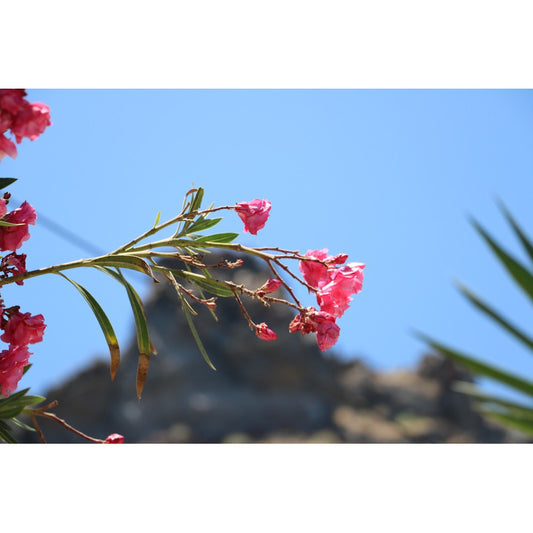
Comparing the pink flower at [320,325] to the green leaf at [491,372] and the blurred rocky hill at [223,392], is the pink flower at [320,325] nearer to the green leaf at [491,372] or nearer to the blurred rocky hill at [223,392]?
the green leaf at [491,372]

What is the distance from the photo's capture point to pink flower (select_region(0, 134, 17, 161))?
501 mm

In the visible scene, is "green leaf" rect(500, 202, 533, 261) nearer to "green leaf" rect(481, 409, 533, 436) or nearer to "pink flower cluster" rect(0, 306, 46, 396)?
"green leaf" rect(481, 409, 533, 436)

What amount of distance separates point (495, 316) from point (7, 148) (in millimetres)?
401

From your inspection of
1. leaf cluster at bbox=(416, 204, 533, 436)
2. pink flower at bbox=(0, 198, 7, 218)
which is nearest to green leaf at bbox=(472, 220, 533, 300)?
leaf cluster at bbox=(416, 204, 533, 436)

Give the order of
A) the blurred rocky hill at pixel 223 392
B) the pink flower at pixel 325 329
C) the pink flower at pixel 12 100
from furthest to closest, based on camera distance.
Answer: the blurred rocky hill at pixel 223 392
the pink flower at pixel 325 329
the pink flower at pixel 12 100

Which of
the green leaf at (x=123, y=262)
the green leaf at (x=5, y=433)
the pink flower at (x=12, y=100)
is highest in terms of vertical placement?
the pink flower at (x=12, y=100)

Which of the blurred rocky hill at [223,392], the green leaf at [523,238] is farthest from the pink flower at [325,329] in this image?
the blurred rocky hill at [223,392]

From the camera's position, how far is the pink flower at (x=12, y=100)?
464mm

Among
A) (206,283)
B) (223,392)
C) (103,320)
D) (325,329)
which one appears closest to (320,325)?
(325,329)

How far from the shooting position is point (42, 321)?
0.66m

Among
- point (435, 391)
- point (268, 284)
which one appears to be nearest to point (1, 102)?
point (268, 284)

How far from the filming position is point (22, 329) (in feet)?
2.12

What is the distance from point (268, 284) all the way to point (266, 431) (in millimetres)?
10741

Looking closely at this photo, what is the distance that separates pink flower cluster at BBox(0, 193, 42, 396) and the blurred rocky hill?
9.29m
